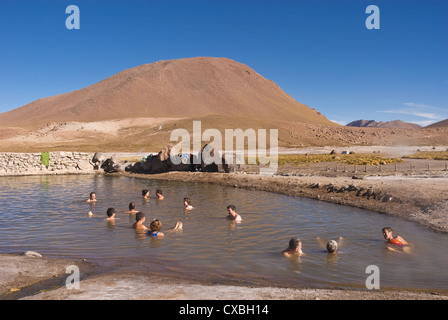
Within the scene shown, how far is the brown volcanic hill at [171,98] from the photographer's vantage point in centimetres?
13750

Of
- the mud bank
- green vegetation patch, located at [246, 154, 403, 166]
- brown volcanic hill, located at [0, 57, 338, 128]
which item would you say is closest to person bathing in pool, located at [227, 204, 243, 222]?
the mud bank

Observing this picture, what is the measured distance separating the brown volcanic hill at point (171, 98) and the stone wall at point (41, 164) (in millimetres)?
98330

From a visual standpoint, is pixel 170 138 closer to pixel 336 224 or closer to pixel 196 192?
pixel 196 192

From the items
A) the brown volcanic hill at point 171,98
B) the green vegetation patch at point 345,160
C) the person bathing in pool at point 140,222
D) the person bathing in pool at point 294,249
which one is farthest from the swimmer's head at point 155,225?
the brown volcanic hill at point 171,98

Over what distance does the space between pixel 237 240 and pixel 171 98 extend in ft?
467

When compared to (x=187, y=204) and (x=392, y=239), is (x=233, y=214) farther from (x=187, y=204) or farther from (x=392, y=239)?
(x=392, y=239)

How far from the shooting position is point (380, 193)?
1498 cm

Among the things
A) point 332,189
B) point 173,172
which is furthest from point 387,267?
point 173,172

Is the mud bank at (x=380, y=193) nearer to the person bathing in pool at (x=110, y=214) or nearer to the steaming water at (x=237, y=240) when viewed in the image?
the steaming water at (x=237, y=240)

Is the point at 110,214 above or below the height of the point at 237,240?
above

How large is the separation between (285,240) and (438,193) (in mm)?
7058

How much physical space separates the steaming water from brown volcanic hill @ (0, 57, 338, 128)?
116107 millimetres

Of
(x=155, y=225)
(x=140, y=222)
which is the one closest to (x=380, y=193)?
(x=155, y=225)
